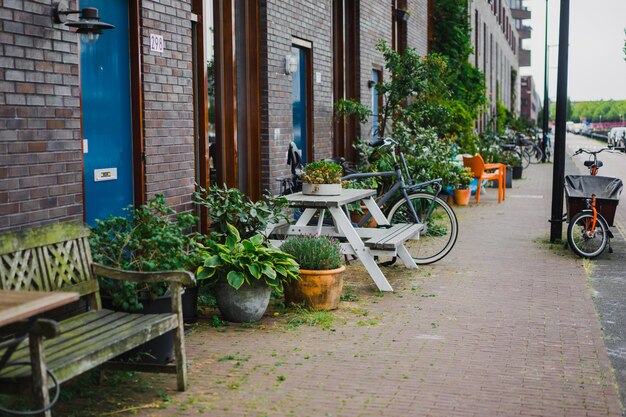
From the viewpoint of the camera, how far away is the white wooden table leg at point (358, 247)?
26.4ft

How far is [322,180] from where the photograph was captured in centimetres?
→ 855

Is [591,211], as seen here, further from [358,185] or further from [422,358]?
[422,358]

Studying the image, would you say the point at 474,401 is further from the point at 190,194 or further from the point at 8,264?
the point at 190,194

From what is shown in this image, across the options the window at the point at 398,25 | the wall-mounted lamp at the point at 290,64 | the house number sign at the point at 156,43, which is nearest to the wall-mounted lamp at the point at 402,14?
the window at the point at 398,25

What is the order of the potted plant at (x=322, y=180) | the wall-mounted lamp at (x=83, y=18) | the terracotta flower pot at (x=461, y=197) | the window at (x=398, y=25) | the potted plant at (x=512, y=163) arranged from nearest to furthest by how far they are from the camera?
the wall-mounted lamp at (x=83, y=18) → the potted plant at (x=322, y=180) → the terracotta flower pot at (x=461, y=197) → the window at (x=398, y=25) → the potted plant at (x=512, y=163)

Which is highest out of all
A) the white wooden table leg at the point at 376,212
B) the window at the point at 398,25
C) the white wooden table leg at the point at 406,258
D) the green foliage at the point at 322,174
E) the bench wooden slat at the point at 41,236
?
the window at the point at 398,25

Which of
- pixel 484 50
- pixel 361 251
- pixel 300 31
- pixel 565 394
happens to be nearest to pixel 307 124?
pixel 300 31

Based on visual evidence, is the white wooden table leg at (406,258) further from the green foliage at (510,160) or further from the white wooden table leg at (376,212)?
the green foliage at (510,160)

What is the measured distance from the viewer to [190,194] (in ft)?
27.0

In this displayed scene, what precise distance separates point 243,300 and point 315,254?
0.88 m

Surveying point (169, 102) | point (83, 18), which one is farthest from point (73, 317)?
point (169, 102)

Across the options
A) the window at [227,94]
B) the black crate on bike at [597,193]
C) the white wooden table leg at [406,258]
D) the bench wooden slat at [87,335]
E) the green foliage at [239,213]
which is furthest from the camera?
the black crate on bike at [597,193]

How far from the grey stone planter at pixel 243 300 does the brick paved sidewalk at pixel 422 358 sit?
144 millimetres

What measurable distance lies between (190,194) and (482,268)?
3583mm
